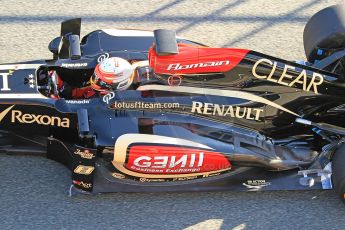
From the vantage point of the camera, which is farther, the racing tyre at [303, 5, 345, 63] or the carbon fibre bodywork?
the racing tyre at [303, 5, 345, 63]

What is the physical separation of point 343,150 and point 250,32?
2.47 meters

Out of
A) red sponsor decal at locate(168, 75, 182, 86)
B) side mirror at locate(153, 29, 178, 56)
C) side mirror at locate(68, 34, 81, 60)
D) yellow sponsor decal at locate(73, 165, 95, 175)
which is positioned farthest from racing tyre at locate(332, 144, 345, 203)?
side mirror at locate(68, 34, 81, 60)

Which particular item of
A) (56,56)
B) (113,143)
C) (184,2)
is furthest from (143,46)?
(184,2)

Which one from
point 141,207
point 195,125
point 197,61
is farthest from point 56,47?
point 141,207

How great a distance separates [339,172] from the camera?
15.4ft

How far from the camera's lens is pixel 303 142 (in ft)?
16.8

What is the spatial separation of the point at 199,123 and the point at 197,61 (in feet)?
1.54

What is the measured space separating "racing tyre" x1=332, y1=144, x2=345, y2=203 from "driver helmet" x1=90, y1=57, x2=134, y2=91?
1.65 m

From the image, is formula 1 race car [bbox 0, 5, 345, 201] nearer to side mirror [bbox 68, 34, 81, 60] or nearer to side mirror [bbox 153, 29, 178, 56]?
side mirror [bbox 153, 29, 178, 56]

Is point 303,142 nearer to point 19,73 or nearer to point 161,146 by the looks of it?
point 161,146

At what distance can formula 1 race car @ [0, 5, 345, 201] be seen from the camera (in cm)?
475

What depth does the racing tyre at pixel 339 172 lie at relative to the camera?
4668 mm

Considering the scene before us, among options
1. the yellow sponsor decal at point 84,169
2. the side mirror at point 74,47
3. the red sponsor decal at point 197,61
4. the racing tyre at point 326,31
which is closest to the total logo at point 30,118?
the yellow sponsor decal at point 84,169

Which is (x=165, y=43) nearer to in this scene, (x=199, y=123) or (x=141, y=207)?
(x=199, y=123)
